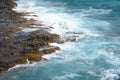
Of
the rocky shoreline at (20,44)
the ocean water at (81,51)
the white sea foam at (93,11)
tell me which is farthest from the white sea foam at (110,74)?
the white sea foam at (93,11)

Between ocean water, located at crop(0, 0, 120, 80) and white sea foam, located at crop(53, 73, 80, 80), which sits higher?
ocean water, located at crop(0, 0, 120, 80)

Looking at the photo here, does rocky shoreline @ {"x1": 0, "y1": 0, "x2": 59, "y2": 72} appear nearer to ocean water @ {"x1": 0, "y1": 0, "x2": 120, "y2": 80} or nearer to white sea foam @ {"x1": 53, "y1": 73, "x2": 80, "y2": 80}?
ocean water @ {"x1": 0, "y1": 0, "x2": 120, "y2": 80}

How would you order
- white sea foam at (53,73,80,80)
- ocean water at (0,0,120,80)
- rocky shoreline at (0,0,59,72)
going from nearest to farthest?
white sea foam at (53,73,80,80), ocean water at (0,0,120,80), rocky shoreline at (0,0,59,72)

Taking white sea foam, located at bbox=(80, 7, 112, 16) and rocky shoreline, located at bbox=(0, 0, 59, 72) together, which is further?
white sea foam, located at bbox=(80, 7, 112, 16)

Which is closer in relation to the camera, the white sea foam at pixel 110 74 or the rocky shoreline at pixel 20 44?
the white sea foam at pixel 110 74

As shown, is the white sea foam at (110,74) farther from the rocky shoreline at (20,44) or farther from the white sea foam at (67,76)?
the rocky shoreline at (20,44)

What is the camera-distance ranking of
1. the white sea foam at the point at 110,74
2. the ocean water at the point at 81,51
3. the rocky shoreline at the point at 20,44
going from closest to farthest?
the white sea foam at the point at 110,74 → the ocean water at the point at 81,51 → the rocky shoreline at the point at 20,44

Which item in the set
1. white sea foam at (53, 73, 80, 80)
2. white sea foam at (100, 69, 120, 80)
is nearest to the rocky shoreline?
white sea foam at (53, 73, 80, 80)
